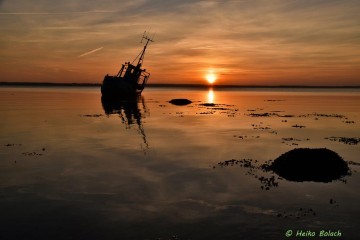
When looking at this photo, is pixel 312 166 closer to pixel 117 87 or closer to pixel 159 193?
pixel 159 193

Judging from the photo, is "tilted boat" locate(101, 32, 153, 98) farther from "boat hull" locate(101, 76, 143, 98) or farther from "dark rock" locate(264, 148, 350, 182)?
"dark rock" locate(264, 148, 350, 182)

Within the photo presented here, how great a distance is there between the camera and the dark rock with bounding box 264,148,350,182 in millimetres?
16219

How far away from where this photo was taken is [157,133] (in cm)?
3084

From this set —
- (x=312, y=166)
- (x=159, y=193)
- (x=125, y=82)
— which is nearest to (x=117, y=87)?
(x=125, y=82)

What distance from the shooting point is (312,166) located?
16.4 metres

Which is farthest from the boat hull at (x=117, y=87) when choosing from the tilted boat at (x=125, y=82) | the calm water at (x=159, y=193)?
the calm water at (x=159, y=193)

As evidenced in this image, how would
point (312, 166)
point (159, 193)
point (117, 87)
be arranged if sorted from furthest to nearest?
point (117, 87)
point (312, 166)
point (159, 193)

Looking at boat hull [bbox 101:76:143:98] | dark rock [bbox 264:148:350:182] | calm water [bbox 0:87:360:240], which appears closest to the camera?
calm water [bbox 0:87:360:240]

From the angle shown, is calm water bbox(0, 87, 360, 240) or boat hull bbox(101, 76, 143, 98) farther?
boat hull bbox(101, 76, 143, 98)

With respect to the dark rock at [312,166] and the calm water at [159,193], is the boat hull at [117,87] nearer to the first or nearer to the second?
the calm water at [159,193]

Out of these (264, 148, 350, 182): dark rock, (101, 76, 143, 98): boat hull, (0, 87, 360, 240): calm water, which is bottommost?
(0, 87, 360, 240): calm water

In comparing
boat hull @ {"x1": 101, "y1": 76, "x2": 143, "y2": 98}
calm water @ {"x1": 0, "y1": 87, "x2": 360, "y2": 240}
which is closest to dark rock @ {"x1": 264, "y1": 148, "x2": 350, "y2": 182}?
calm water @ {"x1": 0, "y1": 87, "x2": 360, "y2": 240}

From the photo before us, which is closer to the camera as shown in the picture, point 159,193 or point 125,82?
point 159,193

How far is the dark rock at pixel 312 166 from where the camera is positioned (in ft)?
53.2
